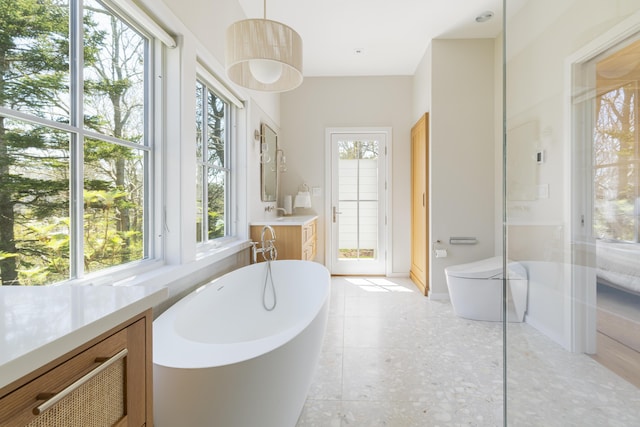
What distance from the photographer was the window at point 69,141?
3.24ft

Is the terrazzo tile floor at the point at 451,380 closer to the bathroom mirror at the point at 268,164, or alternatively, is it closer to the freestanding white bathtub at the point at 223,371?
the freestanding white bathtub at the point at 223,371

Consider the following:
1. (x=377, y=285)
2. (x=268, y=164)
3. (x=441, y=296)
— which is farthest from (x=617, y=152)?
(x=268, y=164)

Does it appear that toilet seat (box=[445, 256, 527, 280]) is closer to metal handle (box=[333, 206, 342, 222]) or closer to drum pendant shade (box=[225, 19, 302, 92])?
metal handle (box=[333, 206, 342, 222])

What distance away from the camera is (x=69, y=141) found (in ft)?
3.93

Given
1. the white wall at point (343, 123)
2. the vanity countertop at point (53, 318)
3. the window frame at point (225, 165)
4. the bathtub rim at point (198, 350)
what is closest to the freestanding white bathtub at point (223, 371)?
the bathtub rim at point (198, 350)

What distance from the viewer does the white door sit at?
4191mm

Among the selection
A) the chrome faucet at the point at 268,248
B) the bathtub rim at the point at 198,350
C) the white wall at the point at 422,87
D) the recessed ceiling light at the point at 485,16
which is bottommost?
the bathtub rim at the point at 198,350

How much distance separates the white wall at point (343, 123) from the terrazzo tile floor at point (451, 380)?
175 cm

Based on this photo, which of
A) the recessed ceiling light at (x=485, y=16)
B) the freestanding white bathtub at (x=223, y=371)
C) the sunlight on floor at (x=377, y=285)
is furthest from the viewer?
the sunlight on floor at (x=377, y=285)

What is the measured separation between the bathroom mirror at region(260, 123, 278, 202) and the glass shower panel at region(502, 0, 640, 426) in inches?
93.6

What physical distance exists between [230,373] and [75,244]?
2.78 feet

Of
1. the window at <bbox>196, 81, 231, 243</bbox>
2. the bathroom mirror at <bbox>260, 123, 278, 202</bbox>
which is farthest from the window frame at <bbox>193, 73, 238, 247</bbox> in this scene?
the bathroom mirror at <bbox>260, 123, 278, 202</bbox>

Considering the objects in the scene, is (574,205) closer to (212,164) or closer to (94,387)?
(94,387)

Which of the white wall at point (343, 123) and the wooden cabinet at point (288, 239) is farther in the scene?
the white wall at point (343, 123)
